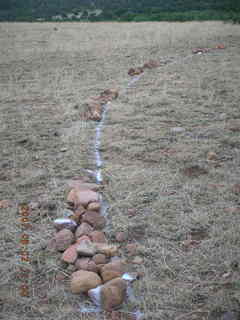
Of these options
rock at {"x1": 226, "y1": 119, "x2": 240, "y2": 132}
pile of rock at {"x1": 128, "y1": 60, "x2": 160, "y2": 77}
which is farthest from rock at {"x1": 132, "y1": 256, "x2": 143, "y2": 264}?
pile of rock at {"x1": 128, "y1": 60, "x2": 160, "y2": 77}

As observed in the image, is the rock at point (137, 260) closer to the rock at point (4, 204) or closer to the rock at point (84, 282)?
the rock at point (84, 282)

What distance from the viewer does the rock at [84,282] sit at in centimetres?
207

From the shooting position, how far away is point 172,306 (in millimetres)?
1982

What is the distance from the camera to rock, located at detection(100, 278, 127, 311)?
6.49 ft

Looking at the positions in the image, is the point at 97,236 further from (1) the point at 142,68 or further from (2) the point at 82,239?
(1) the point at 142,68

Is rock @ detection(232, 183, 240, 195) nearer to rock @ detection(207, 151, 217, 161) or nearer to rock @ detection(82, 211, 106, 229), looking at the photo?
rock @ detection(207, 151, 217, 161)

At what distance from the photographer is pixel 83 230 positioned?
8.34ft

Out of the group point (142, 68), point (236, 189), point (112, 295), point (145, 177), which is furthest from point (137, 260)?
point (142, 68)

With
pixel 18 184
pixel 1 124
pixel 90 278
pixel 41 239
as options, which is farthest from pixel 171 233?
pixel 1 124

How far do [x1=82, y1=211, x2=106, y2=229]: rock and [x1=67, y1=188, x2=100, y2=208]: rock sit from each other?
168mm

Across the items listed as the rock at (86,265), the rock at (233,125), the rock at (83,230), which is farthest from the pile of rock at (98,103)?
the rock at (86,265)

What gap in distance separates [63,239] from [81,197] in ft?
1.58

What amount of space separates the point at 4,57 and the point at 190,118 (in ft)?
22.3

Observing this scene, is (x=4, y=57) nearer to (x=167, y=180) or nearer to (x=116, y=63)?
(x=116, y=63)
